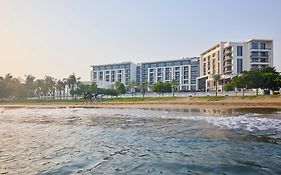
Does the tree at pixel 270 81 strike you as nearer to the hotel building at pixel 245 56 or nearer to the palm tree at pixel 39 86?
the hotel building at pixel 245 56

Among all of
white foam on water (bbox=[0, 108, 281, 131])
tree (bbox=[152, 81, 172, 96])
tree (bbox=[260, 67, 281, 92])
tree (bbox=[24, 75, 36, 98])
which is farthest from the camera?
tree (bbox=[24, 75, 36, 98])

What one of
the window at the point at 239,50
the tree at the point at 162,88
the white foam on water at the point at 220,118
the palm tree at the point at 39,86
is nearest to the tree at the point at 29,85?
the palm tree at the point at 39,86

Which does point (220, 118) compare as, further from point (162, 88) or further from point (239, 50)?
point (239, 50)

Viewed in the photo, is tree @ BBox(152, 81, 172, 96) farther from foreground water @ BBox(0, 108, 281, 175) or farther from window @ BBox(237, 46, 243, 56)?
foreground water @ BBox(0, 108, 281, 175)

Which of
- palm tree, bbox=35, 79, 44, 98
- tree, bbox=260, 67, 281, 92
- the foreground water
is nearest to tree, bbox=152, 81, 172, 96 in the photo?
tree, bbox=260, 67, 281, 92

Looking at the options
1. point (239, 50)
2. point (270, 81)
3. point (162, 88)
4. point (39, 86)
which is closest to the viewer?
point (270, 81)

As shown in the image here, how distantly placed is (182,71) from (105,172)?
189m

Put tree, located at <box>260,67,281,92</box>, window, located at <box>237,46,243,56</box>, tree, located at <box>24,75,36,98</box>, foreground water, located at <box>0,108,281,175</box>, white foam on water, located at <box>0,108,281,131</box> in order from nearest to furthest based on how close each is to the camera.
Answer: foreground water, located at <box>0,108,281,175</box>, white foam on water, located at <box>0,108,281,131</box>, tree, located at <box>260,67,281,92</box>, tree, located at <box>24,75,36,98</box>, window, located at <box>237,46,243,56</box>

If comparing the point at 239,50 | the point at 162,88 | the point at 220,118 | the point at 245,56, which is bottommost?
the point at 220,118

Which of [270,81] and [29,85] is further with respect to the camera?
[29,85]

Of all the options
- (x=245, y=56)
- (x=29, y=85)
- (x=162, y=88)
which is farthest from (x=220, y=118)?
(x=29, y=85)

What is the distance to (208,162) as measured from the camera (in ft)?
28.8

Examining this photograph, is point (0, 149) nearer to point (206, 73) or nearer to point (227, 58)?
point (227, 58)

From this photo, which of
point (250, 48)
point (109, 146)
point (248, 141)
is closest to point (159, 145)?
point (109, 146)
